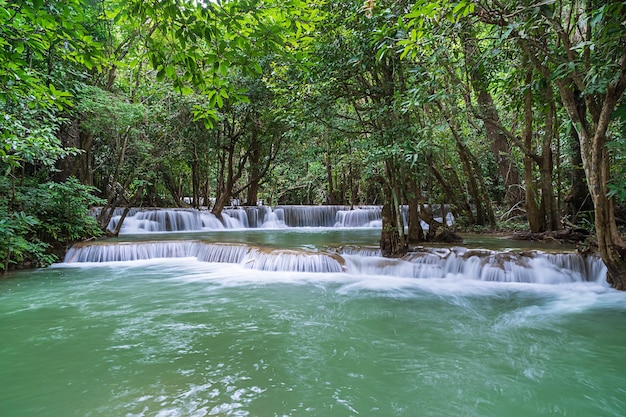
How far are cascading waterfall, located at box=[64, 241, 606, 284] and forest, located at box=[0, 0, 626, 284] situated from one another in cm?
66

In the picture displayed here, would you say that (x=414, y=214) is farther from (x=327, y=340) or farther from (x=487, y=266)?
(x=327, y=340)

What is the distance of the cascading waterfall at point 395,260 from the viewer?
7426 mm

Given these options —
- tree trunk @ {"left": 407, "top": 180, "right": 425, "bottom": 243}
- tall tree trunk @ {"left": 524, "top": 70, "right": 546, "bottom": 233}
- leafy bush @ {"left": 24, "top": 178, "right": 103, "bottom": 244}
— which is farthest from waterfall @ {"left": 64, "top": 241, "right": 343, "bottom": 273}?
tall tree trunk @ {"left": 524, "top": 70, "right": 546, "bottom": 233}

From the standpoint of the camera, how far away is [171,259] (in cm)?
1062

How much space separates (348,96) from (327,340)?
18.0 feet

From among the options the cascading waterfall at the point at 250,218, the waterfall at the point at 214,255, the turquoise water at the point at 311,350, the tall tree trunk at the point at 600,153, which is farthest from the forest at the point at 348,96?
the turquoise water at the point at 311,350

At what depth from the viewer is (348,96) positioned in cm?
823

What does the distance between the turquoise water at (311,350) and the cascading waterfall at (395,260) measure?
47 centimetres

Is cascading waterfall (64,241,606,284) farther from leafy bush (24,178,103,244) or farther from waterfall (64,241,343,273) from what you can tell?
leafy bush (24,178,103,244)

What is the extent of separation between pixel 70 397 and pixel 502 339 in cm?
438

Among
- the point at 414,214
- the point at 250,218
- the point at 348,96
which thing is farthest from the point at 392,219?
the point at 250,218

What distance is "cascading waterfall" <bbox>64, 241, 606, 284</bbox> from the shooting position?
24.4ft

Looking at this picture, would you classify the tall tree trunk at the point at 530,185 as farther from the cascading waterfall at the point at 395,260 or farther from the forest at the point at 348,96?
the cascading waterfall at the point at 395,260

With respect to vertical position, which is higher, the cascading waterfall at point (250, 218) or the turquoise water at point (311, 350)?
the cascading waterfall at point (250, 218)
